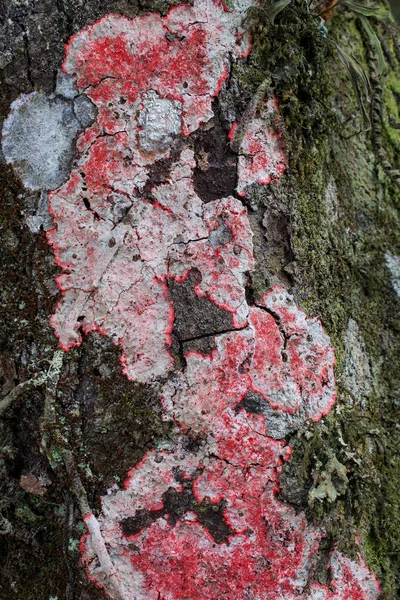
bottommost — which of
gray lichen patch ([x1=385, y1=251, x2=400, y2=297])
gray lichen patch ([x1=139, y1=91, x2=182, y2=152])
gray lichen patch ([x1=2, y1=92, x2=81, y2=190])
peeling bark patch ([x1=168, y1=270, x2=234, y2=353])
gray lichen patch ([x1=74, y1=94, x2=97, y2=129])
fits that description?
peeling bark patch ([x1=168, y1=270, x2=234, y2=353])

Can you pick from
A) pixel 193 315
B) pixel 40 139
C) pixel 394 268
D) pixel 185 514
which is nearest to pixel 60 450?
pixel 185 514

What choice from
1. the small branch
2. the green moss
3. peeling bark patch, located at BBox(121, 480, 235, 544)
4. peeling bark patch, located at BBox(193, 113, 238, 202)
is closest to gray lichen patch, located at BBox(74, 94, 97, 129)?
peeling bark patch, located at BBox(193, 113, 238, 202)

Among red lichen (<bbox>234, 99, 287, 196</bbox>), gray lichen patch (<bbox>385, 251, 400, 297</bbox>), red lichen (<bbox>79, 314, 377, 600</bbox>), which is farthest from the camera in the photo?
gray lichen patch (<bbox>385, 251, 400, 297</bbox>)

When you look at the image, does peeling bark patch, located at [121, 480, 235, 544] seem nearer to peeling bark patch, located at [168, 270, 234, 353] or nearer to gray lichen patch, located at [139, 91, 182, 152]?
peeling bark patch, located at [168, 270, 234, 353]

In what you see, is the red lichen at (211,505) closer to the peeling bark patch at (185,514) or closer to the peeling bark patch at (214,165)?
the peeling bark patch at (185,514)

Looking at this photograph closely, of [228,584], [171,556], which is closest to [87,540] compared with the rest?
[171,556]

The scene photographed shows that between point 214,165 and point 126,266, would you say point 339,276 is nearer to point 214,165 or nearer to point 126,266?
point 214,165
